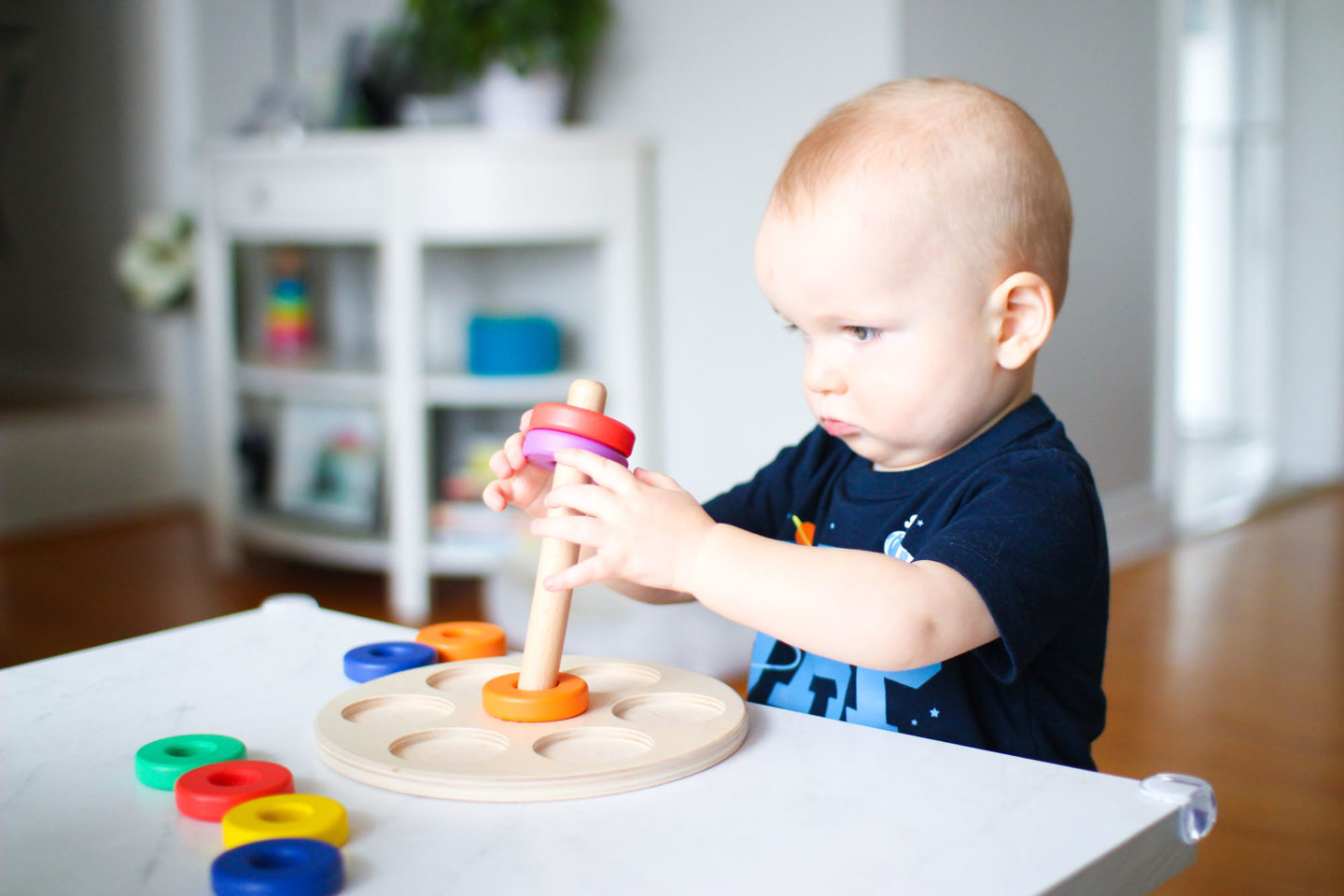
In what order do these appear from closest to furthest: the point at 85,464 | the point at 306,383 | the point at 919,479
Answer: the point at 919,479, the point at 306,383, the point at 85,464

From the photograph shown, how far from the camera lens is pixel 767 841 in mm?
422

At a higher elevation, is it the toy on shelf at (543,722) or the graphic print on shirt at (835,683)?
the toy on shelf at (543,722)

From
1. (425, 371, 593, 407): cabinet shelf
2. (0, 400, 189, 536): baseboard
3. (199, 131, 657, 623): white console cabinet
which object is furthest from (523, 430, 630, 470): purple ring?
(0, 400, 189, 536): baseboard

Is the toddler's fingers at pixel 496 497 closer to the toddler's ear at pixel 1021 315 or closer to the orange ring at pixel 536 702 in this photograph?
the orange ring at pixel 536 702

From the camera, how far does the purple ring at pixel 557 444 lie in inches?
20.2

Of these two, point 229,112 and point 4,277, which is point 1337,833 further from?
point 4,277

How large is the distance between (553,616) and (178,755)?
16 centimetres

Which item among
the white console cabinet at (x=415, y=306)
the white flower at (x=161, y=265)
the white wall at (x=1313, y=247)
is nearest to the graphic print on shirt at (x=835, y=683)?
the white console cabinet at (x=415, y=306)

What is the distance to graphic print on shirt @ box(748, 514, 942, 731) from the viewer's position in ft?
2.17

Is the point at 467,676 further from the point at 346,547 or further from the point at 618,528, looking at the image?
the point at 346,547

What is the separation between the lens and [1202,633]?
201cm

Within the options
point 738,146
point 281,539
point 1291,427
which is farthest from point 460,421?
point 1291,427

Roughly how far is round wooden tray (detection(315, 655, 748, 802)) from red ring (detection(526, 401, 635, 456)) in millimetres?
118

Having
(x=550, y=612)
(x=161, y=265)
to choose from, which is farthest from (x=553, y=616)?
(x=161, y=265)
